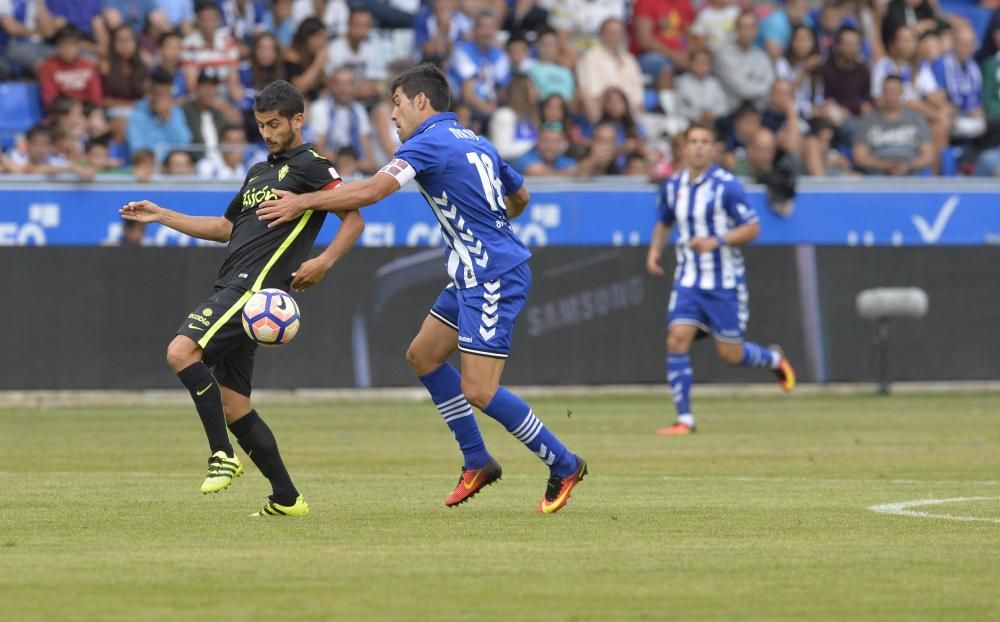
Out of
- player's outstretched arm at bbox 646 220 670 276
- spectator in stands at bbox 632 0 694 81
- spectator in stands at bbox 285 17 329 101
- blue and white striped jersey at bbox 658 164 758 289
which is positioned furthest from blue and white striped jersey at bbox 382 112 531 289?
spectator in stands at bbox 632 0 694 81

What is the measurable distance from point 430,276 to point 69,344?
3.92 m

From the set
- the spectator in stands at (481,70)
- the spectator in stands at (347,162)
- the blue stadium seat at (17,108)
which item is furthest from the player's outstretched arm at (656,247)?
the blue stadium seat at (17,108)

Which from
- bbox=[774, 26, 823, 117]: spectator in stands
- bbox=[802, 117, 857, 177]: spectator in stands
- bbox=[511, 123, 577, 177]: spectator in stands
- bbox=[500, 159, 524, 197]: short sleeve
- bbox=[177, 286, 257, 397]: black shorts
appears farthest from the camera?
bbox=[774, 26, 823, 117]: spectator in stands

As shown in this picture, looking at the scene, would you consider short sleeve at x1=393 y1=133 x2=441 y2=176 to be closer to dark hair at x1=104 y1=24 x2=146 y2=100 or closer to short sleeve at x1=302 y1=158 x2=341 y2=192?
short sleeve at x1=302 y1=158 x2=341 y2=192

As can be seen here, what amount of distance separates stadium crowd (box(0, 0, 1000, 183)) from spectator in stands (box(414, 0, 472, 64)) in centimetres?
3

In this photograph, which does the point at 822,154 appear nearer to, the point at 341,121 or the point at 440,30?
the point at 440,30

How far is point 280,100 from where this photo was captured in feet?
29.5

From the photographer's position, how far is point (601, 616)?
20.0ft

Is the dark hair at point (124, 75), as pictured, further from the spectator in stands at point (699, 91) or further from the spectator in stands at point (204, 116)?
the spectator in stands at point (699, 91)

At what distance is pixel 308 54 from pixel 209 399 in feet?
45.5

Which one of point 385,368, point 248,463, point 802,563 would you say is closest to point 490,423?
point 385,368

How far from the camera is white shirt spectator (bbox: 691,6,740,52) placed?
83.6 ft

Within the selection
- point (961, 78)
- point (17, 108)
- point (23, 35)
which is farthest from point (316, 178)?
point (961, 78)

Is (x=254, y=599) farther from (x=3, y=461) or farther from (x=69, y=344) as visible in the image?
(x=69, y=344)
